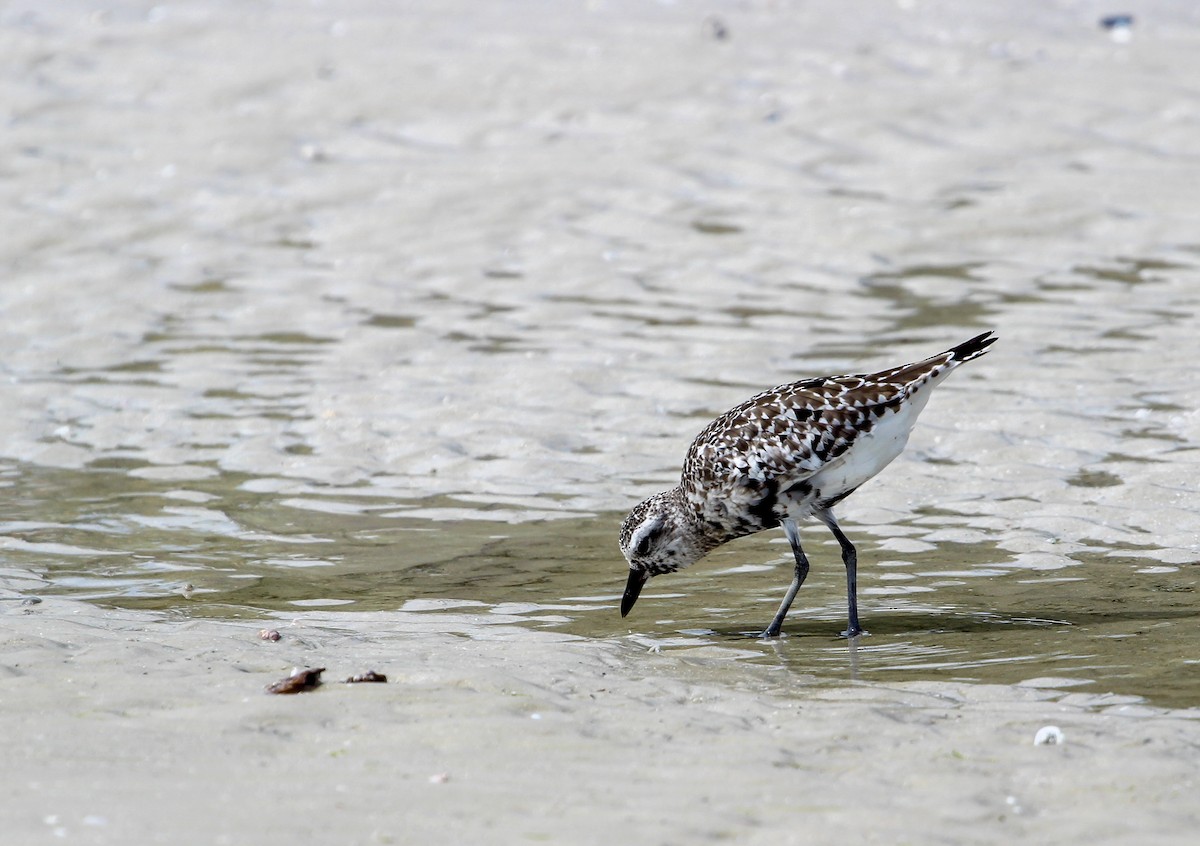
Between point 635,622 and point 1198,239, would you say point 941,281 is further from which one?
point 635,622

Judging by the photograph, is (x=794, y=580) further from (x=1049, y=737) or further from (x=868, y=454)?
(x=1049, y=737)

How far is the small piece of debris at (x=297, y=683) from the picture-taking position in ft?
20.6

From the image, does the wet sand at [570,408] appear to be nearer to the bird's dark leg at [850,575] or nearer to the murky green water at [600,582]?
the murky green water at [600,582]

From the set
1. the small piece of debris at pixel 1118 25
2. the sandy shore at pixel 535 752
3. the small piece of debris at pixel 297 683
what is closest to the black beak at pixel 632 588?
the sandy shore at pixel 535 752

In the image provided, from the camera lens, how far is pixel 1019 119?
17.3 meters

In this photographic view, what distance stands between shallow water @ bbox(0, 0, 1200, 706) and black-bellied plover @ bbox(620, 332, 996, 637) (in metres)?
0.39

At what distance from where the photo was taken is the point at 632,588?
835 centimetres

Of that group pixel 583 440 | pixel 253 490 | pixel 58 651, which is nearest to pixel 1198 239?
pixel 583 440

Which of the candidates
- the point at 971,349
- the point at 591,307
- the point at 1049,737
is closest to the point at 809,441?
the point at 971,349

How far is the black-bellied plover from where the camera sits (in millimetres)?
8180

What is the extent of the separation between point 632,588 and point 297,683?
2442 millimetres

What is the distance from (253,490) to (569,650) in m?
3.88

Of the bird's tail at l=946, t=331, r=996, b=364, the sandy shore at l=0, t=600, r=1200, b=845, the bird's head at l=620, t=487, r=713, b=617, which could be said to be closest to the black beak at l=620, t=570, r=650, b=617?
the bird's head at l=620, t=487, r=713, b=617

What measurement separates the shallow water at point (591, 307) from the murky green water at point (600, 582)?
3 cm
